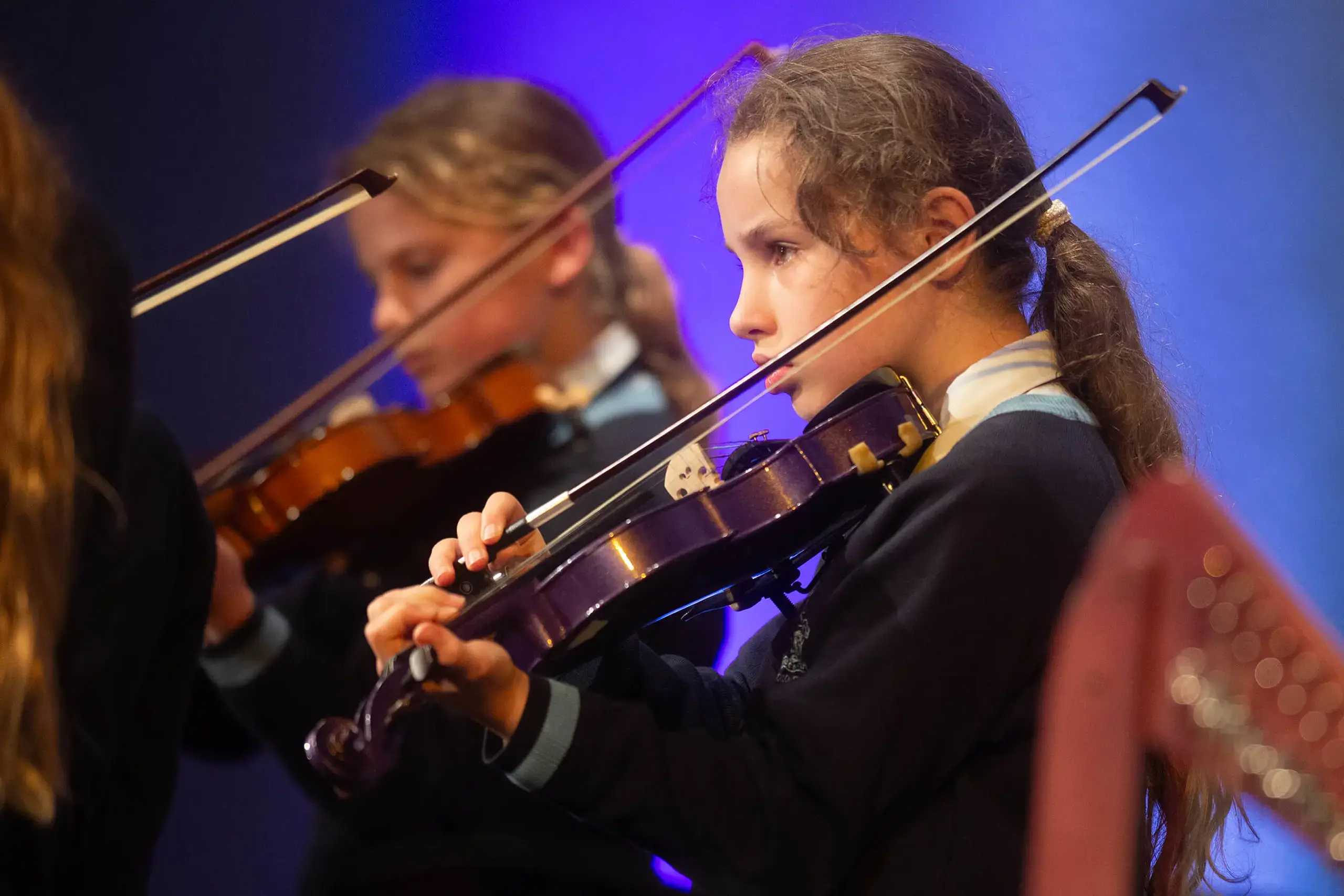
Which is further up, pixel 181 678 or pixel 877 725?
pixel 181 678

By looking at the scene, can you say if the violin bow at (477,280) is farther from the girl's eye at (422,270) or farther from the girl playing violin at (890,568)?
the girl playing violin at (890,568)

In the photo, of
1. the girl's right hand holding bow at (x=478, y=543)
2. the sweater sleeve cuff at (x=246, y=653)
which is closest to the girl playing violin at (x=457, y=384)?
the sweater sleeve cuff at (x=246, y=653)

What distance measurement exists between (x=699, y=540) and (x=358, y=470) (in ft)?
1.66

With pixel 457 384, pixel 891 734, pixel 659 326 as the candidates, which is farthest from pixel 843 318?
pixel 659 326

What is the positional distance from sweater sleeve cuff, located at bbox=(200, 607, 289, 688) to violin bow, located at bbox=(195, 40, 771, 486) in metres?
0.21

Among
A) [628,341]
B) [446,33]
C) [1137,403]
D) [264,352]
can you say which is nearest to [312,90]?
[446,33]

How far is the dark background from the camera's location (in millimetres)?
1494

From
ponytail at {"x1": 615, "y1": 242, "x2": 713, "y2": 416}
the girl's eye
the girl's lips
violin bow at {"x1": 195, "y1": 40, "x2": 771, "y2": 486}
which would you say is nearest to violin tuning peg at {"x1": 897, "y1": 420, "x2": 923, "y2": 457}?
the girl's lips

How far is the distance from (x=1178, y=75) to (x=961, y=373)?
2.66ft

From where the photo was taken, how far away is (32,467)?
693 mm

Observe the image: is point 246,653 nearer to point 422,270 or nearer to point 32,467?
point 32,467

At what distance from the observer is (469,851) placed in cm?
115

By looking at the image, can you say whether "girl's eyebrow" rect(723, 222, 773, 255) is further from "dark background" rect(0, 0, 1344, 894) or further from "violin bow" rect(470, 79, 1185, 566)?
"dark background" rect(0, 0, 1344, 894)

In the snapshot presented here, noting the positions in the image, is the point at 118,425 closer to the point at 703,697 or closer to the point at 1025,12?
the point at 703,697
